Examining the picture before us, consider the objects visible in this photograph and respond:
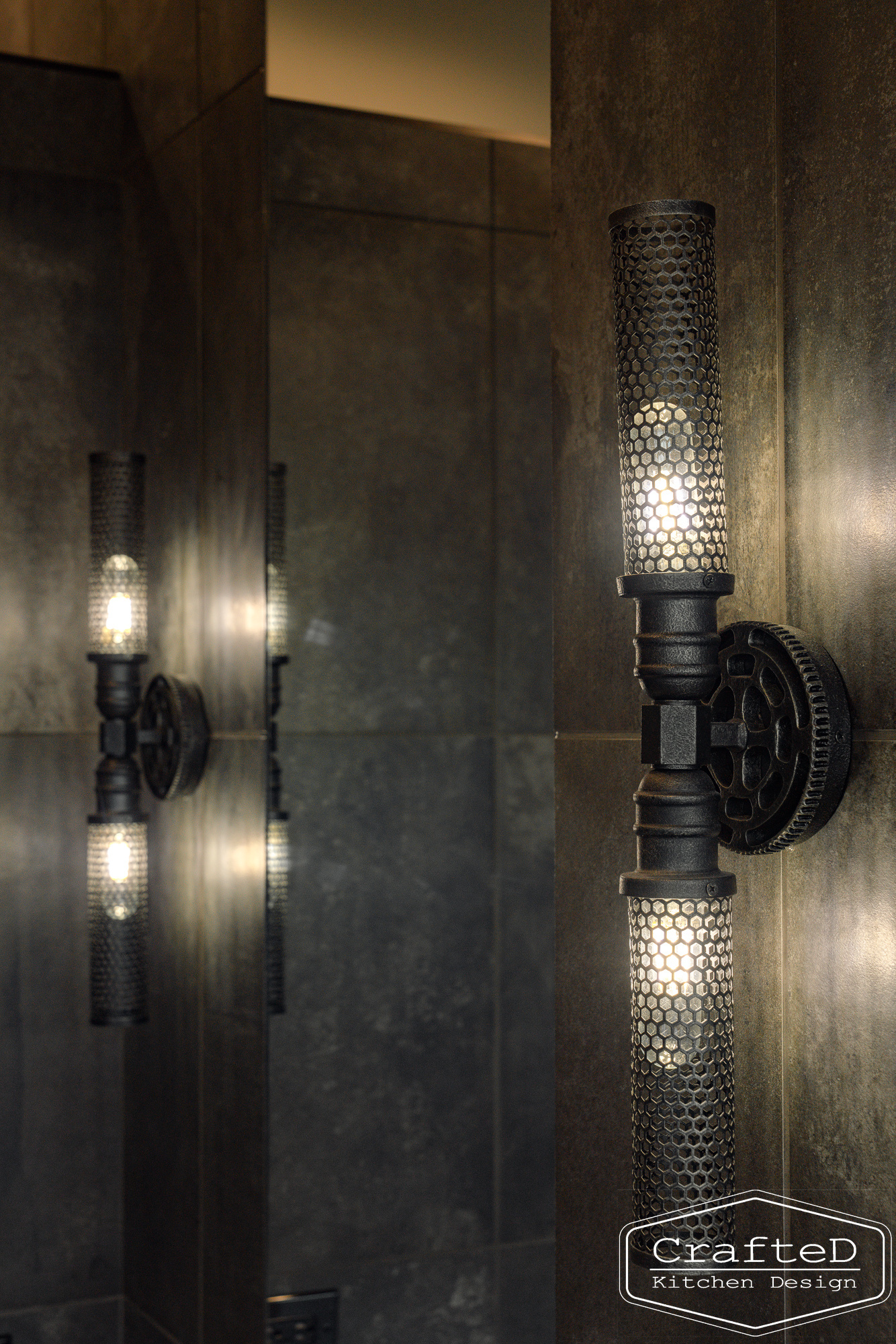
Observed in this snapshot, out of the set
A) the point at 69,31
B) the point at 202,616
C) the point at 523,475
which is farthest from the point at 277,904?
the point at 69,31

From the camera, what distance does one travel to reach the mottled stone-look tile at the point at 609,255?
3.81ft

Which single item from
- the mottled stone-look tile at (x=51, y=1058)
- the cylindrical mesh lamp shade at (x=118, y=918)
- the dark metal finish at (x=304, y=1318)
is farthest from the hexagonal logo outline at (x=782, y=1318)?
the mottled stone-look tile at (x=51, y=1058)

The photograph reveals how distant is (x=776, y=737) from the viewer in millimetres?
1066

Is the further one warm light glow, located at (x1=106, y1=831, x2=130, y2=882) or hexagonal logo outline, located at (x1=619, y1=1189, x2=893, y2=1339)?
warm light glow, located at (x1=106, y1=831, x2=130, y2=882)

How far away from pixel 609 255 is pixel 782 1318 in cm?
92

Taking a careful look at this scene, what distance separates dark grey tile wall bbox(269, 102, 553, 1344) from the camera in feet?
5.38

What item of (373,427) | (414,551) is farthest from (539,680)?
(373,427)

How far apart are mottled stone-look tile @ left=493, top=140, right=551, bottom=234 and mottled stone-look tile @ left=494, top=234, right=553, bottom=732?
0.02 meters

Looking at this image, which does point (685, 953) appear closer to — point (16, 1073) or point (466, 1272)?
point (466, 1272)

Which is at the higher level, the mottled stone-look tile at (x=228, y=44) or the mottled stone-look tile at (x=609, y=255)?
the mottled stone-look tile at (x=228, y=44)

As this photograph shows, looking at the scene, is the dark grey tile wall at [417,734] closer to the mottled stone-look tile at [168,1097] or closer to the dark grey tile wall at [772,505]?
the dark grey tile wall at [772,505]

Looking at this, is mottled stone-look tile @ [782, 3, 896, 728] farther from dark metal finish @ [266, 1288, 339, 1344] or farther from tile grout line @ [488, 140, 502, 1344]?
dark metal finish @ [266, 1288, 339, 1344]

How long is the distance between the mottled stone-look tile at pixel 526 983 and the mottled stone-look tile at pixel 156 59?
1320mm

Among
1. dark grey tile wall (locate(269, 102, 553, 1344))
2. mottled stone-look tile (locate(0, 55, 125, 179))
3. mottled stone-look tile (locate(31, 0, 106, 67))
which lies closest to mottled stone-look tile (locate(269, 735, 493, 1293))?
dark grey tile wall (locate(269, 102, 553, 1344))
